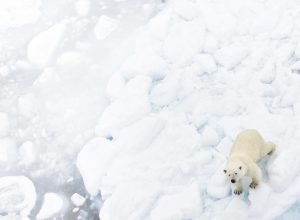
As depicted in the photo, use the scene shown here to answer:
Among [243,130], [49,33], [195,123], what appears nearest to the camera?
[243,130]

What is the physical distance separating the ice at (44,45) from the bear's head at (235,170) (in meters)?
2.45

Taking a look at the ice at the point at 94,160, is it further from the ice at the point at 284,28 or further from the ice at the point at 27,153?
the ice at the point at 284,28

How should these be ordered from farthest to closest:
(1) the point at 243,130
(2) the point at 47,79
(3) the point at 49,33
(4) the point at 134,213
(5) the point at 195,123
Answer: (3) the point at 49,33, (2) the point at 47,79, (5) the point at 195,123, (1) the point at 243,130, (4) the point at 134,213

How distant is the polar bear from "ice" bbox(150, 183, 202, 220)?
29 centimetres

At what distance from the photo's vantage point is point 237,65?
4.10 metres

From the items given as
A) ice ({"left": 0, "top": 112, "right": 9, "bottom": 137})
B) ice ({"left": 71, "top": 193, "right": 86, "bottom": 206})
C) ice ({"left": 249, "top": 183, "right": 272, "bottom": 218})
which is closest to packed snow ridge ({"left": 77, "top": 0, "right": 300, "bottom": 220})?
ice ({"left": 249, "top": 183, "right": 272, "bottom": 218})

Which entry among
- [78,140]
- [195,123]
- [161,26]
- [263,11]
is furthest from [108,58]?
[263,11]

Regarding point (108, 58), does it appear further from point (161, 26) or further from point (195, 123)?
point (195, 123)

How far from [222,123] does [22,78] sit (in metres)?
2.09

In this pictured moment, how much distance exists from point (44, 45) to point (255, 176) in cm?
272

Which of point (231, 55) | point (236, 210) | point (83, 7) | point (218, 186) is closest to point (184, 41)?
point (231, 55)

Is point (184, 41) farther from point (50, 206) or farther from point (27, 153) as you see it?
point (50, 206)

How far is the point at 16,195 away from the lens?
371cm

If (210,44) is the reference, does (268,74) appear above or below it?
below
